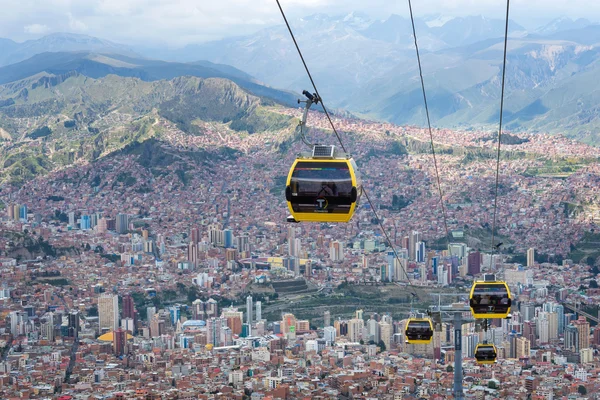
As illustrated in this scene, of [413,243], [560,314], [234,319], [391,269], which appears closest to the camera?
[560,314]

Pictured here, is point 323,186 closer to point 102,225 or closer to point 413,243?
point 413,243

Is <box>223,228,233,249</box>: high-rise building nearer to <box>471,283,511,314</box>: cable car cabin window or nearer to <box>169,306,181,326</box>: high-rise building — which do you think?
<box>169,306,181,326</box>: high-rise building

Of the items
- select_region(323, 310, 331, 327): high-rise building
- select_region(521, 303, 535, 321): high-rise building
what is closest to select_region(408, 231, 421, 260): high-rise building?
select_region(521, 303, 535, 321): high-rise building

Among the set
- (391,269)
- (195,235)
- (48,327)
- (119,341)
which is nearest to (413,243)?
(391,269)

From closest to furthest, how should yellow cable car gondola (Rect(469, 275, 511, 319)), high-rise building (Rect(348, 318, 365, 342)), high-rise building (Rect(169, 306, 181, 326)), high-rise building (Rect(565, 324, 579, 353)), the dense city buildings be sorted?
yellow cable car gondola (Rect(469, 275, 511, 319)) → the dense city buildings → high-rise building (Rect(565, 324, 579, 353)) → high-rise building (Rect(348, 318, 365, 342)) → high-rise building (Rect(169, 306, 181, 326))

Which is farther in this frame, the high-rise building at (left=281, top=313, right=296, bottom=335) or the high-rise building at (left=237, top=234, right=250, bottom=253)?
the high-rise building at (left=237, top=234, right=250, bottom=253)

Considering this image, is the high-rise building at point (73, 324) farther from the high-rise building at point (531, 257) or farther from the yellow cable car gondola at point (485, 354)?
the high-rise building at point (531, 257)

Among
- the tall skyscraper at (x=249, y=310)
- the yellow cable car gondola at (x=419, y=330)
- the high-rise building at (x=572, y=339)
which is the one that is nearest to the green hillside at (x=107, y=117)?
the tall skyscraper at (x=249, y=310)
